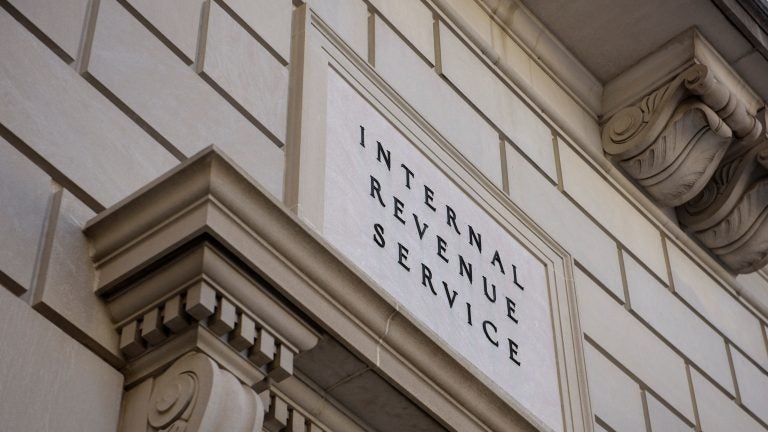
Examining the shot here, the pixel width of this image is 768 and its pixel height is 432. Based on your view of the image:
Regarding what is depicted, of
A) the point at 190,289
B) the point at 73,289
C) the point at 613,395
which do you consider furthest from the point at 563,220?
the point at 73,289

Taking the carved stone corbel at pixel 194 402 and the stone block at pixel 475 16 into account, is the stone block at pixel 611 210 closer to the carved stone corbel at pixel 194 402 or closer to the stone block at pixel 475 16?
the stone block at pixel 475 16

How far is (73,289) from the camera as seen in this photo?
15.3 feet

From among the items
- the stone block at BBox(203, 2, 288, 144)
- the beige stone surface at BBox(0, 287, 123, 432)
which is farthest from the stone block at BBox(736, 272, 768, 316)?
the beige stone surface at BBox(0, 287, 123, 432)

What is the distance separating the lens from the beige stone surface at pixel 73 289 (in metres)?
4.56

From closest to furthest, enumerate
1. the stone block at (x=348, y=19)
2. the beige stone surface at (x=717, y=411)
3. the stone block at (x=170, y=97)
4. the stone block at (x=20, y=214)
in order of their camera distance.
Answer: the stone block at (x=20, y=214), the stone block at (x=170, y=97), the stone block at (x=348, y=19), the beige stone surface at (x=717, y=411)

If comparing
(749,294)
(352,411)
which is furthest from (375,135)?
(749,294)

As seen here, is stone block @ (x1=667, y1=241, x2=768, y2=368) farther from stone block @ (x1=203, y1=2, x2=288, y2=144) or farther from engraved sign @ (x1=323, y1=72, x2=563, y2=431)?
stone block @ (x1=203, y1=2, x2=288, y2=144)

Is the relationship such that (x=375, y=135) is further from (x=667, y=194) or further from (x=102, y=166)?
(x=667, y=194)

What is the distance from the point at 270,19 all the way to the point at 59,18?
1332 millimetres

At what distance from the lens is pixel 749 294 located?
374 inches

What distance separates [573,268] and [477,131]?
86 centimetres

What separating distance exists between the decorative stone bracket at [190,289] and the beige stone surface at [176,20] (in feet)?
3.48

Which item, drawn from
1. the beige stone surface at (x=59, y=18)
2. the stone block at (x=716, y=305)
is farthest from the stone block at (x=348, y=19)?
the stone block at (x=716, y=305)

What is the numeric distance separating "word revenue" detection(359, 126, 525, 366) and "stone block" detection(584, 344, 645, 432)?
0.73 meters
